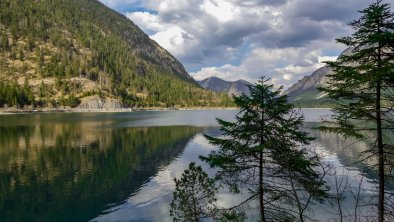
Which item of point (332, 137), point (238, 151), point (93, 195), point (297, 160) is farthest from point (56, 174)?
point (332, 137)

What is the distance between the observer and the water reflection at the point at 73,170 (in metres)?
38.7

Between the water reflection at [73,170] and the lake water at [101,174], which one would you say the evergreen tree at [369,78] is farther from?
the water reflection at [73,170]

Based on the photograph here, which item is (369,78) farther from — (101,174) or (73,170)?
(73,170)

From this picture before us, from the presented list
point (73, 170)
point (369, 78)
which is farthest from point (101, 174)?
point (369, 78)

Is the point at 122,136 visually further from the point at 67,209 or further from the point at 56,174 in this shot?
the point at 67,209

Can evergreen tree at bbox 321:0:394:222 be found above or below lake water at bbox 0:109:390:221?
above

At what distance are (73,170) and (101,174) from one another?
5578mm

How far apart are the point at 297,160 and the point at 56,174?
44.8m

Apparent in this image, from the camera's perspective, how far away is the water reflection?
38.7 meters

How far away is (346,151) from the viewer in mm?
74938

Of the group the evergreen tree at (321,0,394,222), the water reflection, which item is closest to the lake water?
the water reflection

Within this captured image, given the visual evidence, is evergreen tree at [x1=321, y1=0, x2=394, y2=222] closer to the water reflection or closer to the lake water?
the lake water

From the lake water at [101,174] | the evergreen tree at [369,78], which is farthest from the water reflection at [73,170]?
the evergreen tree at [369,78]

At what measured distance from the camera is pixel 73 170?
2237 inches
